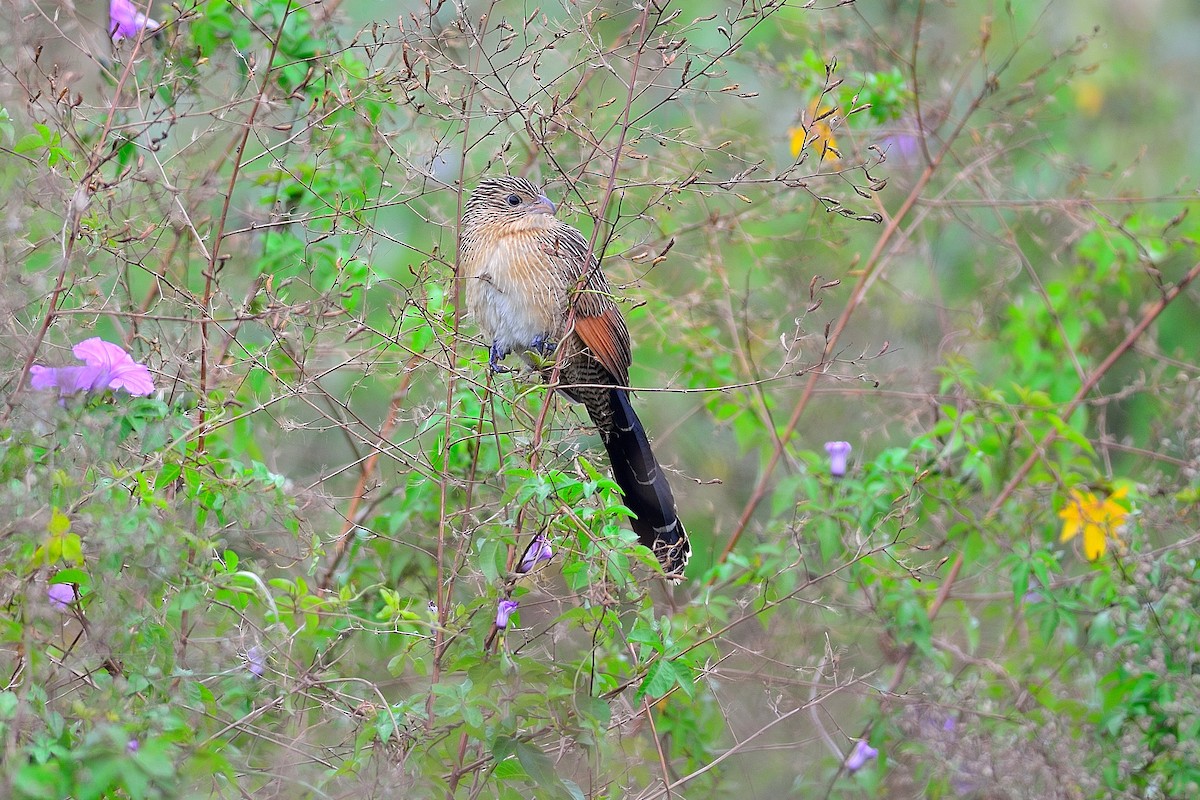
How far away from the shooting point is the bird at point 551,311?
11.5ft

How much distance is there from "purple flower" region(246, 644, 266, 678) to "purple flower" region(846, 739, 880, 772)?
1.78m

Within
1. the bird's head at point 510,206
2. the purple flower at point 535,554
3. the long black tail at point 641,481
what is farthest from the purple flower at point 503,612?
the bird's head at point 510,206

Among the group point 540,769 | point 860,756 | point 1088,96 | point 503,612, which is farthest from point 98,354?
point 1088,96

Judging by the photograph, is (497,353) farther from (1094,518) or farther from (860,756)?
(1094,518)

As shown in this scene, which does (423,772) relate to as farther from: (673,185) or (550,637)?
(673,185)

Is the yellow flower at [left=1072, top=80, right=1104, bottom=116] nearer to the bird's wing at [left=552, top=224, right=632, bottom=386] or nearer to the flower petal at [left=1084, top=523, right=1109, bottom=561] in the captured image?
the flower petal at [left=1084, top=523, right=1109, bottom=561]

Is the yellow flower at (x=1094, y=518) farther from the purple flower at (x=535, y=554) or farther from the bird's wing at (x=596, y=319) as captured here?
the purple flower at (x=535, y=554)

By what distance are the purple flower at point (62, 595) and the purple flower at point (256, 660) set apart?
1.06ft

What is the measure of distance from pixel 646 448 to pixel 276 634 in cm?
136

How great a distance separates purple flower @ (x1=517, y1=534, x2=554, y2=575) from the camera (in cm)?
235

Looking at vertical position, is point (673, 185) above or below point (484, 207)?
above

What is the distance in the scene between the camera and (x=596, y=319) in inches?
144

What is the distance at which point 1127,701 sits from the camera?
3.31 metres

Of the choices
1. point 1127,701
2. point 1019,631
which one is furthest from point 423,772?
point 1019,631
